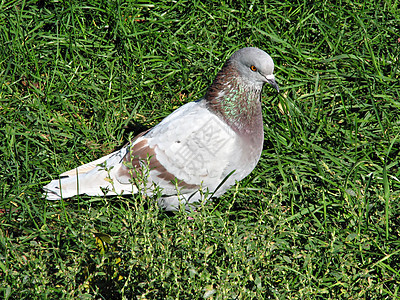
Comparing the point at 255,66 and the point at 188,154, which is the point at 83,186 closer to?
the point at 188,154

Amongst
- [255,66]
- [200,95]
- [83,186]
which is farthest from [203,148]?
[200,95]

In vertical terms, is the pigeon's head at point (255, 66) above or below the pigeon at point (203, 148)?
above

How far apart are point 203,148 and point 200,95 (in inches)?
47.6

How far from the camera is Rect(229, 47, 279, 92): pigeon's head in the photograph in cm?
338

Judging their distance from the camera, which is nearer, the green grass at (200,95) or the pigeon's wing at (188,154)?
the green grass at (200,95)

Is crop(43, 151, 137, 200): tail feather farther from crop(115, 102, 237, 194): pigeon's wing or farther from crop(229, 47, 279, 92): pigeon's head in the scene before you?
crop(229, 47, 279, 92): pigeon's head

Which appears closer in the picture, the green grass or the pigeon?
the green grass

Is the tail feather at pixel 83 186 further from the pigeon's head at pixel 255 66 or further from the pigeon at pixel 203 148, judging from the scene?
the pigeon's head at pixel 255 66

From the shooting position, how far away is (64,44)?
14.8ft

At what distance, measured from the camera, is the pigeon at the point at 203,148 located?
3.31 m

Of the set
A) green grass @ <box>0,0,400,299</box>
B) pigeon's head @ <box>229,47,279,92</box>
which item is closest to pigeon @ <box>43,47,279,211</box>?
pigeon's head @ <box>229,47,279,92</box>

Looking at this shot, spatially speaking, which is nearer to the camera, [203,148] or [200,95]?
[203,148]

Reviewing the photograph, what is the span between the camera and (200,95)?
4.40 metres

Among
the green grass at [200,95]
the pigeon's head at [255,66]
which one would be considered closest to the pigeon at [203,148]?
the pigeon's head at [255,66]
